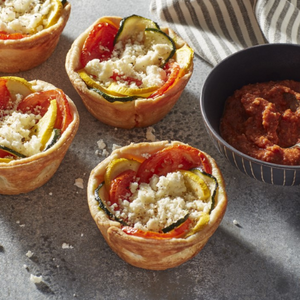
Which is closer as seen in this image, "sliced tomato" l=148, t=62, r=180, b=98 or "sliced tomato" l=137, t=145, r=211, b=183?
"sliced tomato" l=137, t=145, r=211, b=183

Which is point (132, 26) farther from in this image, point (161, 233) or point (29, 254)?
point (29, 254)

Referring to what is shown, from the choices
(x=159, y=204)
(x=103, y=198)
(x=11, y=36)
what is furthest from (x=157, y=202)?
(x=11, y=36)

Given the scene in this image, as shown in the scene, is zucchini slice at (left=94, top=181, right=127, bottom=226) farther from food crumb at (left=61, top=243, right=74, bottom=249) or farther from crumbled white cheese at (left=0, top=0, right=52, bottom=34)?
crumbled white cheese at (left=0, top=0, right=52, bottom=34)

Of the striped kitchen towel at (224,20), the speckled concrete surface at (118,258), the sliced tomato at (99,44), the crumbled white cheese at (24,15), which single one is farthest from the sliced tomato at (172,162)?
the crumbled white cheese at (24,15)

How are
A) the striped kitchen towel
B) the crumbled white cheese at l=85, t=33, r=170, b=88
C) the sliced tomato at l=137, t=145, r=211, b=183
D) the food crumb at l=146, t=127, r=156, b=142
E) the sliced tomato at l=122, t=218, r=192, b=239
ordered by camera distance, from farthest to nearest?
the striped kitchen towel, the food crumb at l=146, t=127, r=156, b=142, the crumbled white cheese at l=85, t=33, r=170, b=88, the sliced tomato at l=137, t=145, r=211, b=183, the sliced tomato at l=122, t=218, r=192, b=239

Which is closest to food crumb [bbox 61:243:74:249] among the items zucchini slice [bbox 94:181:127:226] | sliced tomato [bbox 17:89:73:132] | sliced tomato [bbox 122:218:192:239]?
zucchini slice [bbox 94:181:127:226]

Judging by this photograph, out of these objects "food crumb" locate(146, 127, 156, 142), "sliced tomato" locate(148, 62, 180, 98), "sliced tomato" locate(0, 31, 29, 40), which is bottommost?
"food crumb" locate(146, 127, 156, 142)

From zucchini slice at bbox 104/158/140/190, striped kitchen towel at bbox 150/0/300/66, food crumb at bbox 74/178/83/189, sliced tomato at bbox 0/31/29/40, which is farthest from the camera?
striped kitchen towel at bbox 150/0/300/66
